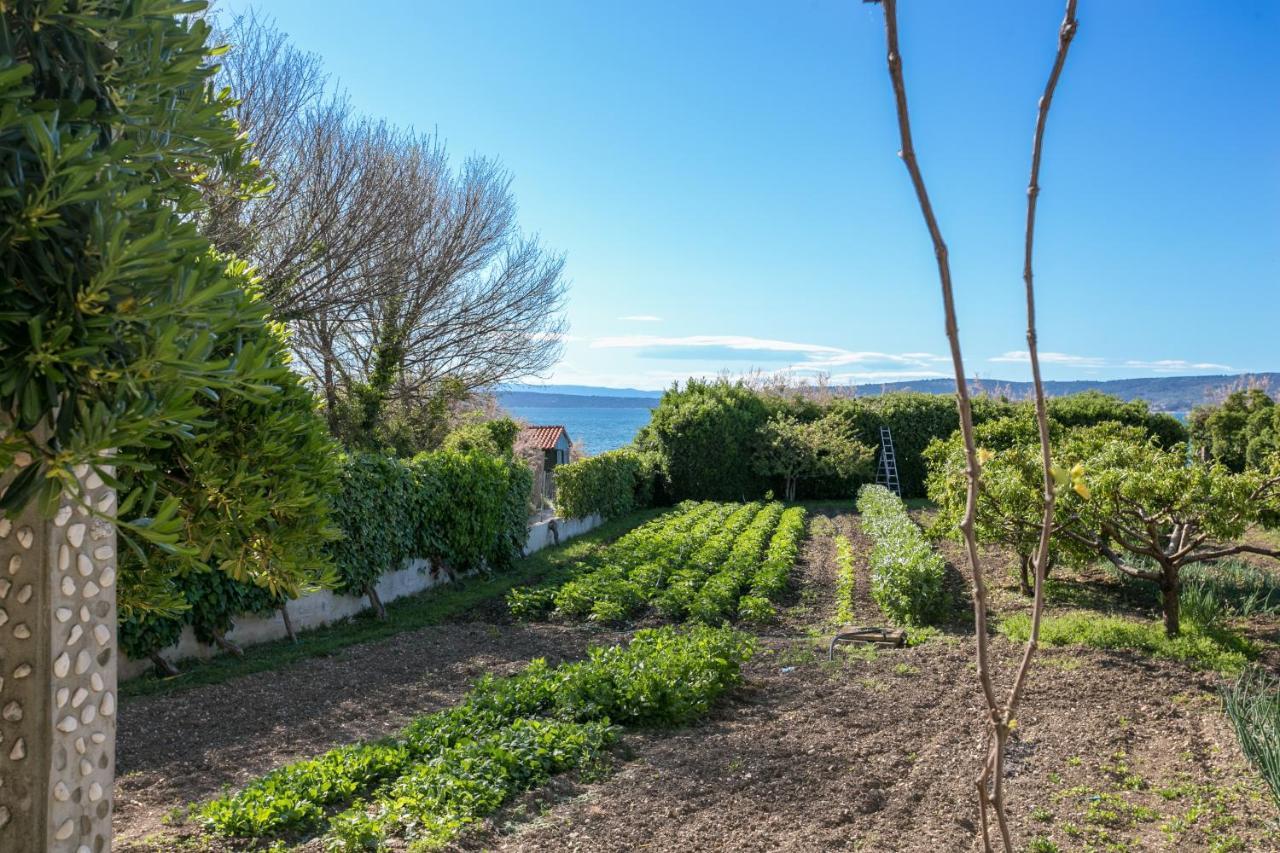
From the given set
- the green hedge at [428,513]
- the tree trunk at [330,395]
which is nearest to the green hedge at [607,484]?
the green hedge at [428,513]

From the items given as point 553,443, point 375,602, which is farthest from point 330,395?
point 553,443

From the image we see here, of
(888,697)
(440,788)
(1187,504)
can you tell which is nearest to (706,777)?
(440,788)

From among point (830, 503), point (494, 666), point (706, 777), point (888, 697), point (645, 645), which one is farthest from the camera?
point (830, 503)

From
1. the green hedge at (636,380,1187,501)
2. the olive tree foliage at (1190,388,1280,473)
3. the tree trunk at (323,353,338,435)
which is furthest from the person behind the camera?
the green hedge at (636,380,1187,501)

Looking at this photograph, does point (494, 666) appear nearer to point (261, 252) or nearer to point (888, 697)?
point (888, 697)

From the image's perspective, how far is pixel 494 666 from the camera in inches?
305

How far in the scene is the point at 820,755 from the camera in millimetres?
5195

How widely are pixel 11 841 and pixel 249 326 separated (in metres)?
1.44

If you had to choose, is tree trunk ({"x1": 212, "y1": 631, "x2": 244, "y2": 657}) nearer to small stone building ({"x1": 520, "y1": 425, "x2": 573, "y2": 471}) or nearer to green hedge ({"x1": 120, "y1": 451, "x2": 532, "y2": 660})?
green hedge ({"x1": 120, "y1": 451, "x2": 532, "y2": 660})

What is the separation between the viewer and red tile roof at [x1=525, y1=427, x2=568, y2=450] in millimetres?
36250

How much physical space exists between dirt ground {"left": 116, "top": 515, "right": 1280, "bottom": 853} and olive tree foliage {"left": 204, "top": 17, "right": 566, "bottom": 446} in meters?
6.17

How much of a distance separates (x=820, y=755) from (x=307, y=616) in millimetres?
5989

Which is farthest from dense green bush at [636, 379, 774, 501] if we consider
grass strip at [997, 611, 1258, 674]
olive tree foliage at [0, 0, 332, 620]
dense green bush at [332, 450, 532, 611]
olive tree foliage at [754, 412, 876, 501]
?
olive tree foliage at [0, 0, 332, 620]

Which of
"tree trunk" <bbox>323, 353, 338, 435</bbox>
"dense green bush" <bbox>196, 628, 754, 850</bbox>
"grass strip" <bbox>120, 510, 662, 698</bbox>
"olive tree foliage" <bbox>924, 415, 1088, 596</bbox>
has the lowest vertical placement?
"grass strip" <bbox>120, 510, 662, 698</bbox>
